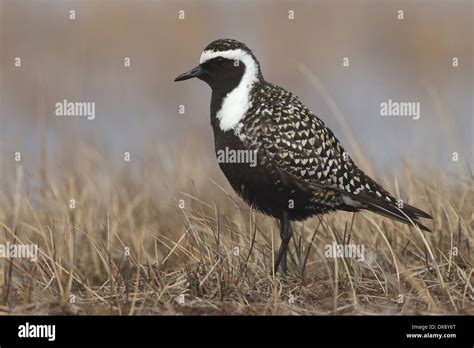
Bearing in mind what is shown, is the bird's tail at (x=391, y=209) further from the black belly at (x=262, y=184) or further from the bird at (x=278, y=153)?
the black belly at (x=262, y=184)

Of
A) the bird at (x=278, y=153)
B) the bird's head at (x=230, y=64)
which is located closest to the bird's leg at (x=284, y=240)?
the bird at (x=278, y=153)

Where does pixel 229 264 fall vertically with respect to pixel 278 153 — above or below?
below

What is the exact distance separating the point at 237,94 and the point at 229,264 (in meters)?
1.23

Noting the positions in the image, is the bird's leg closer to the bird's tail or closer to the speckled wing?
the speckled wing

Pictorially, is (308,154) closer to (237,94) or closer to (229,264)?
(237,94)

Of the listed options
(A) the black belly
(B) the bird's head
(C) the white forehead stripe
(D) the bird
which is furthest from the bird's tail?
(B) the bird's head

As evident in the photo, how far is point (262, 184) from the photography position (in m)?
5.68

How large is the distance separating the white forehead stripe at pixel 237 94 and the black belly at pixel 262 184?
8 cm

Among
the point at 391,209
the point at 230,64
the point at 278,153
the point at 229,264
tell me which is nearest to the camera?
the point at 229,264

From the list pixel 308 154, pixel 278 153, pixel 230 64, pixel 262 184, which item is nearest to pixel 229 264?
pixel 262 184

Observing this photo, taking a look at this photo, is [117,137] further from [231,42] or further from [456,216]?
[456,216]

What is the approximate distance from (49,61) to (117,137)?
2376mm

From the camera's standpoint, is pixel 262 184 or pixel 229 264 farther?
pixel 262 184
